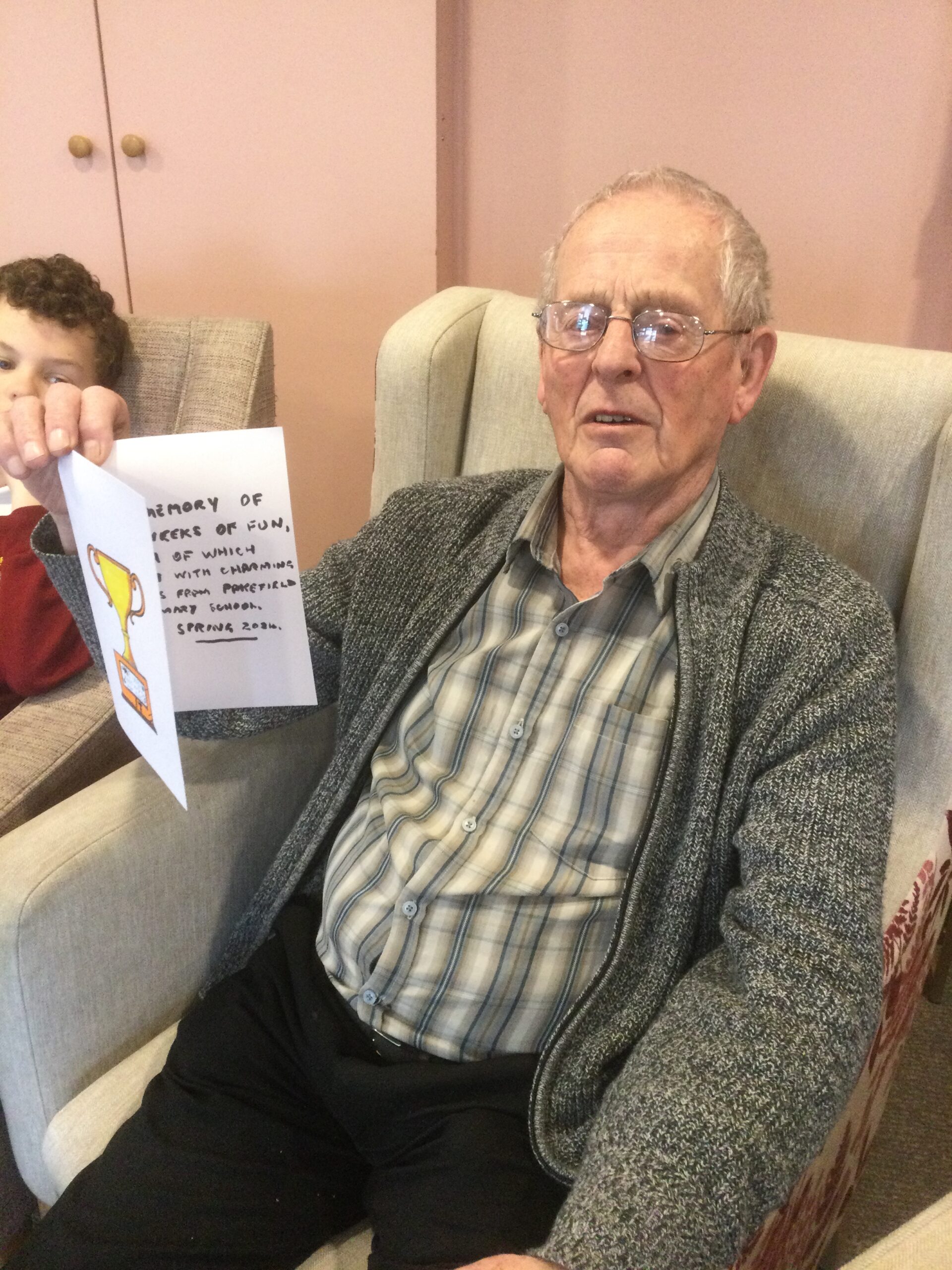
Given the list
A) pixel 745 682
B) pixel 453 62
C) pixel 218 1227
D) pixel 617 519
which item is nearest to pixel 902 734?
pixel 745 682

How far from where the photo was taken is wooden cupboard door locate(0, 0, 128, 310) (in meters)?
1.69

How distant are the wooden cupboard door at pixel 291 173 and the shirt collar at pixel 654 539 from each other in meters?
0.85

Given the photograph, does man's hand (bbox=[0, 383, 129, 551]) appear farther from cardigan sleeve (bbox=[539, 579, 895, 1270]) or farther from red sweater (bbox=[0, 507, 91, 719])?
cardigan sleeve (bbox=[539, 579, 895, 1270])

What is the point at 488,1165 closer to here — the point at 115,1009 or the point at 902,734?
the point at 115,1009

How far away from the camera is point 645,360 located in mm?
973

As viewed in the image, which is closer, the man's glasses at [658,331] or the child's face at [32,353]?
the man's glasses at [658,331]

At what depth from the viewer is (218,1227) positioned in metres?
0.85

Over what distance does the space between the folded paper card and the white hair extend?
480 mm

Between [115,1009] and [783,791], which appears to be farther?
[115,1009]

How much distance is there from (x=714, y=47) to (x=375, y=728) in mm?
1194

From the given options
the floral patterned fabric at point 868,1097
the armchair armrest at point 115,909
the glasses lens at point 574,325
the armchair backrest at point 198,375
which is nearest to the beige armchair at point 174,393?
the armchair backrest at point 198,375

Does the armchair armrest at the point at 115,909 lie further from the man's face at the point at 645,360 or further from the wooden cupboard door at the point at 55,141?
the wooden cupboard door at the point at 55,141

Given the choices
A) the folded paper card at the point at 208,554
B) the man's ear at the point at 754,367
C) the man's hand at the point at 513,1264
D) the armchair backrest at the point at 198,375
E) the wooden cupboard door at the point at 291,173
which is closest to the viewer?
the man's hand at the point at 513,1264

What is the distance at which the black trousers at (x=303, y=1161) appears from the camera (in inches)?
32.6
